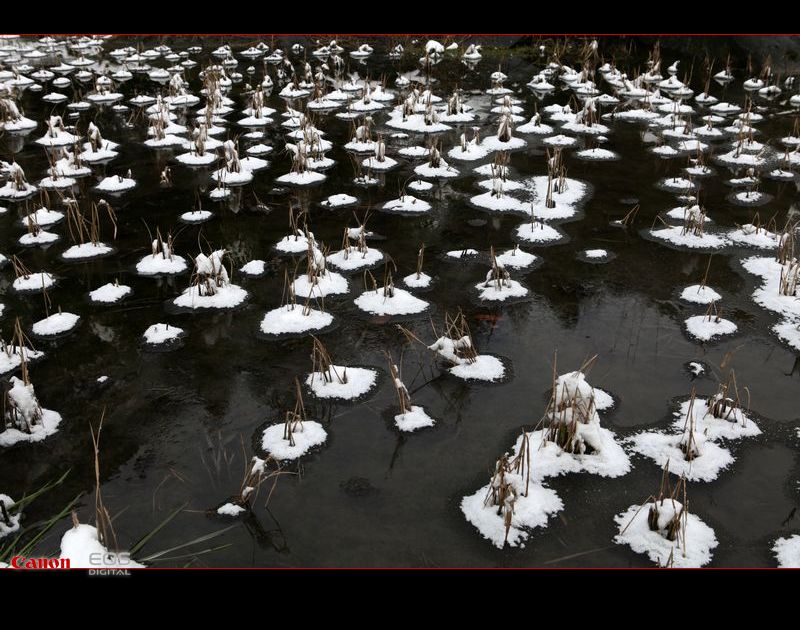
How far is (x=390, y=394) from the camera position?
19.3 ft

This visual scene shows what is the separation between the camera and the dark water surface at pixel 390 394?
4559mm

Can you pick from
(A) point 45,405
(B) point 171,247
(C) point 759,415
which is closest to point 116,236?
(B) point 171,247

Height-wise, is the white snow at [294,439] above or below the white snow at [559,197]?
below

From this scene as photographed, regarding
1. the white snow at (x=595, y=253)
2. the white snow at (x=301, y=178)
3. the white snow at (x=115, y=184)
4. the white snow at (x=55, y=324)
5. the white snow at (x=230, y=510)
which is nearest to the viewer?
the white snow at (x=230, y=510)

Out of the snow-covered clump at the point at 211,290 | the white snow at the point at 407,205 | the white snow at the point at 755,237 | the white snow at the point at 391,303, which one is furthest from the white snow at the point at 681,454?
the white snow at the point at 407,205

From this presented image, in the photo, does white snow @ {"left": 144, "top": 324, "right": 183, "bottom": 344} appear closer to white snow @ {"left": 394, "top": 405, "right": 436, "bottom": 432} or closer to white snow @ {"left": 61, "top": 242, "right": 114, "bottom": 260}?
white snow @ {"left": 61, "top": 242, "right": 114, "bottom": 260}

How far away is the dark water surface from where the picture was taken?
4.56 meters

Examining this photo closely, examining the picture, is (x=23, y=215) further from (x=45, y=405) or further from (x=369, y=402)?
(x=369, y=402)

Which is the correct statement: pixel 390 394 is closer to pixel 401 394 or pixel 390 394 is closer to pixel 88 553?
pixel 401 394

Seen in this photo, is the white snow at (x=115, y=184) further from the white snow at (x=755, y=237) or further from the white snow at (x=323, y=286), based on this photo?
the white snow at (x=755, y=237)

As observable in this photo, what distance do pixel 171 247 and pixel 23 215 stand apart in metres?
2.76

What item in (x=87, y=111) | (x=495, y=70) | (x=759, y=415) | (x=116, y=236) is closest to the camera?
(x=759, y=415)

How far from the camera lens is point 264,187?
1038 cm

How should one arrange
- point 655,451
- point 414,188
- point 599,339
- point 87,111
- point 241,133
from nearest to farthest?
point 655,451 < point 599,339 < point 414,188 < point 241,133 < point 87,111
